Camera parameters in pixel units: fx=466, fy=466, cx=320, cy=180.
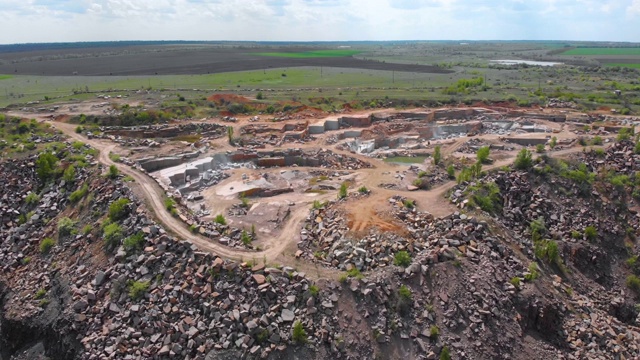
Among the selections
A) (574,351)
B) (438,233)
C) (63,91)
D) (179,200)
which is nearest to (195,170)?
(179,200)

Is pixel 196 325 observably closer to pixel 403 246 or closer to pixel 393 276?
pixel 393 276

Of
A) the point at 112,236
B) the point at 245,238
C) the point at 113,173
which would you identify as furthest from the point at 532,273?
the point at 113,173

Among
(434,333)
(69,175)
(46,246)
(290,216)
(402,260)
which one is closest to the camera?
(434,333)

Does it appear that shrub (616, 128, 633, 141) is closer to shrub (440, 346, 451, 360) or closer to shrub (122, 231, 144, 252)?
shrub (440, 346, 451, 360)

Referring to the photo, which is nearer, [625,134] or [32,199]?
[32,199]

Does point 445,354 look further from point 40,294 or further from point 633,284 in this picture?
point 40,294

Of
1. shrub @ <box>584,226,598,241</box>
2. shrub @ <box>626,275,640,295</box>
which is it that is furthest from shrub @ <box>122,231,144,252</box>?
shrub @ <box>626,275,640,295</box>

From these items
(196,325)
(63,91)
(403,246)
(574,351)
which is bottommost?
(574,351)
